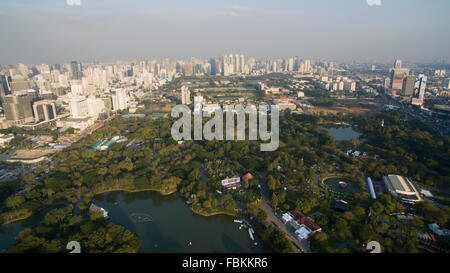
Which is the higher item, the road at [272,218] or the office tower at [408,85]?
the office tower at [408,85]

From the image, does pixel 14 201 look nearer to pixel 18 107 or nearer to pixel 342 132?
pixel 18 107

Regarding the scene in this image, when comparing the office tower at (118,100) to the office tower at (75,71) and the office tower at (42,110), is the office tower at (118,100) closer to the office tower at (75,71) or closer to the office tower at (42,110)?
the office tower at (42,110)

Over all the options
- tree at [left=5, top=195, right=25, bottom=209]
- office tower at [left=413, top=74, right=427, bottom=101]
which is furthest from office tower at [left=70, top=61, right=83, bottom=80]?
office tower at [left=413, top=74, right=427, bottom=101]

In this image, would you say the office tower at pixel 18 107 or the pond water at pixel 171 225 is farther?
the office tower at pixel 18 107

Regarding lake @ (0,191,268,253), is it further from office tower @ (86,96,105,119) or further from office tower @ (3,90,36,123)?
office tower @ (3,90,36,123)

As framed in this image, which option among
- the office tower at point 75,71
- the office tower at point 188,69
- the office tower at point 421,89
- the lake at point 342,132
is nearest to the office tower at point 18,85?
the office tower at point 75,71
